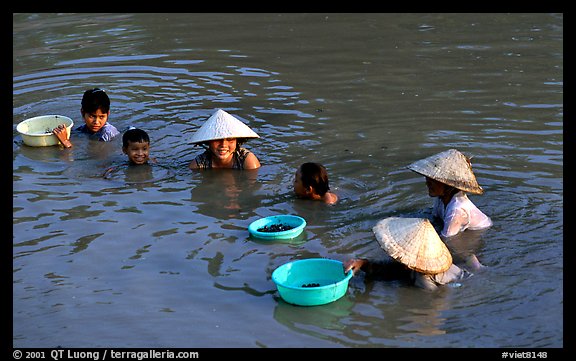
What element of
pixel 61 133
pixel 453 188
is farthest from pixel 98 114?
pixel 453 188

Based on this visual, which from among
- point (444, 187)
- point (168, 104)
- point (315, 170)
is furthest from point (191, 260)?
point (168, 104)

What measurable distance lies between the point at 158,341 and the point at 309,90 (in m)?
5.57

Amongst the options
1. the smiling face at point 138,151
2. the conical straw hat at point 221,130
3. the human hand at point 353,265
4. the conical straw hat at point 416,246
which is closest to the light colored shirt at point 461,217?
the conical straw hat at point 416,246

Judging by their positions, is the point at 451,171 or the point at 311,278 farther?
the point at 451,171

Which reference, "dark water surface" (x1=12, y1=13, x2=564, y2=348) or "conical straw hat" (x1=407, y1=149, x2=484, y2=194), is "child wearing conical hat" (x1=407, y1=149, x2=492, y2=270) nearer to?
"conical straw hat" (x1=407, y1=149, x2=484, y2=194)

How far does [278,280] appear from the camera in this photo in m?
5.66

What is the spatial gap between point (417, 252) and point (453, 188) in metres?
1.14

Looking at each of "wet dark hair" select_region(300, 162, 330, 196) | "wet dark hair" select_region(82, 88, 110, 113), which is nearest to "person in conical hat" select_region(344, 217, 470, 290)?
"wet dark hair" select_region(300, 162, 330, 196)

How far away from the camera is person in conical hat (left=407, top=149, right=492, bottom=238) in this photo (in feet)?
21.1

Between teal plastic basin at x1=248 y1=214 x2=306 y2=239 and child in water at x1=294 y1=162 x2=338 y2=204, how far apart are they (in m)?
0.57

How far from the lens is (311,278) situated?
589cm

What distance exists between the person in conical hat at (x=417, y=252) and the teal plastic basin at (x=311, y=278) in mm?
134

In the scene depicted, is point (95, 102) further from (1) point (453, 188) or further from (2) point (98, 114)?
(1) point (453, 188)
